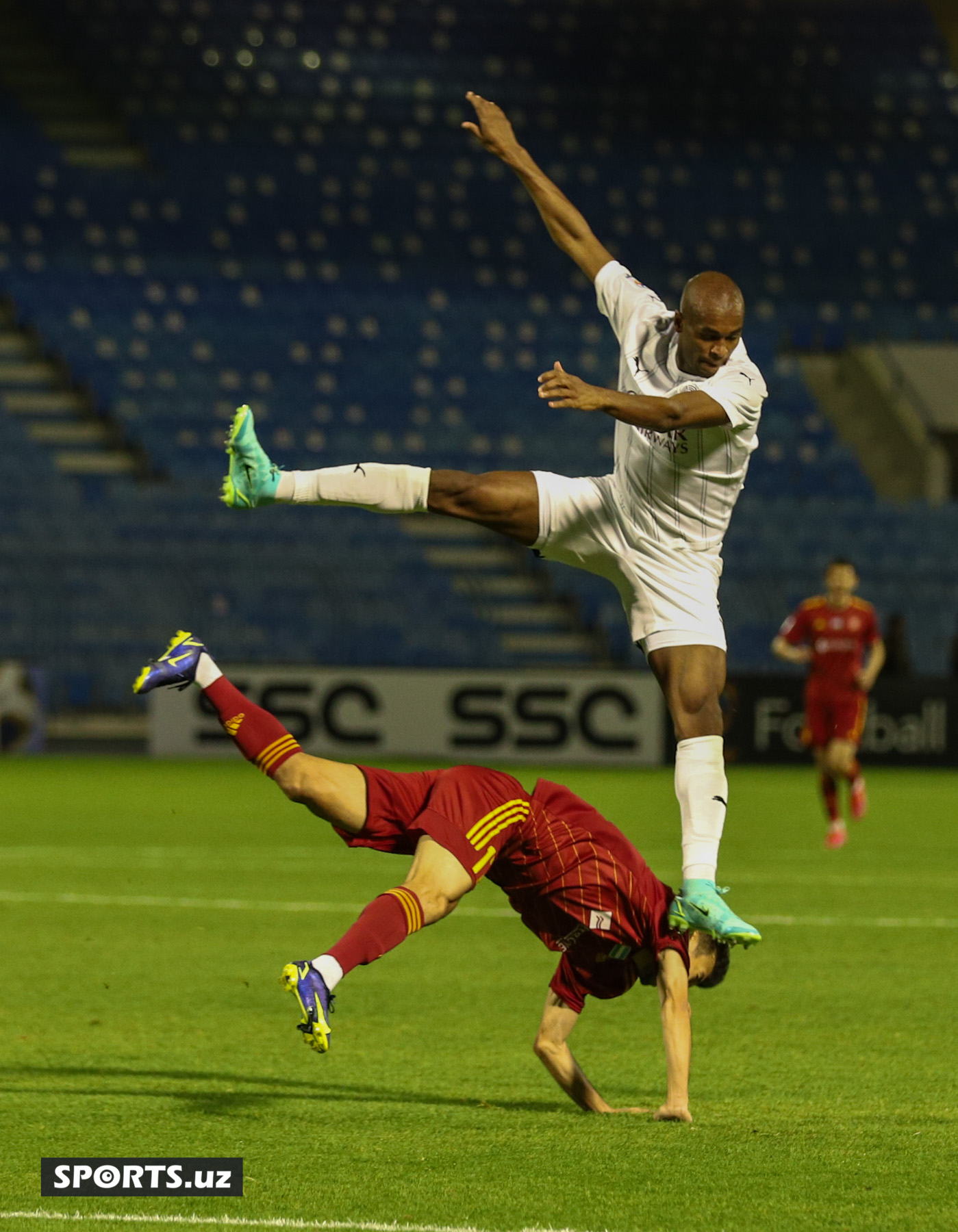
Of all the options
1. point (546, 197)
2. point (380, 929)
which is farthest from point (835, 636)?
point (380, 929)

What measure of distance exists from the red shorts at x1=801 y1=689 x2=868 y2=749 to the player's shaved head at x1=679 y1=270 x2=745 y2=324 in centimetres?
906

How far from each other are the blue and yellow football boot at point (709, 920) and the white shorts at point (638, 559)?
1057 mm

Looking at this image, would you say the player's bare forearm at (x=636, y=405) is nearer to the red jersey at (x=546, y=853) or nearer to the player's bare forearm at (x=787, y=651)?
the red jersey at (x=546, y=853)

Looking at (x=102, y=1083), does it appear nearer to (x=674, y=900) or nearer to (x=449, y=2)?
(x=674, y=900)

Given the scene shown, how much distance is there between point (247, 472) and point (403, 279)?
78.6 feet

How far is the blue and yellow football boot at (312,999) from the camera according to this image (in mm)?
4484

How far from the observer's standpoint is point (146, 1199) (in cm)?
426

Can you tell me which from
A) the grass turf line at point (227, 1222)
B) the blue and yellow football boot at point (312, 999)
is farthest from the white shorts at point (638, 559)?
the grass turf line at point (227, 1222)

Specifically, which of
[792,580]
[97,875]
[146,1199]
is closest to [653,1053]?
[146,1199]

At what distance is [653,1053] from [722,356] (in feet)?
8.26

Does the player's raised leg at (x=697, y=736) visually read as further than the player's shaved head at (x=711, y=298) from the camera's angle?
Yes

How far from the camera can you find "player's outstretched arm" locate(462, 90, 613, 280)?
6.70 meters

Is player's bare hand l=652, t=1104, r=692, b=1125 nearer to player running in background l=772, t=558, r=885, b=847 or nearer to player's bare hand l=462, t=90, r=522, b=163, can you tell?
player's bare hand l=462, t=90, r=522, b=163

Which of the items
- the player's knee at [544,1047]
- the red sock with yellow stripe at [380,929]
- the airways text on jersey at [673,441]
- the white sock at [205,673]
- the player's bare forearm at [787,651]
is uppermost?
the airways text on jersey at [673,441]
